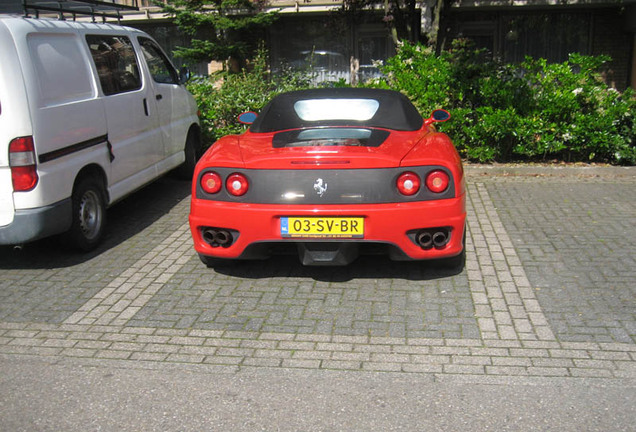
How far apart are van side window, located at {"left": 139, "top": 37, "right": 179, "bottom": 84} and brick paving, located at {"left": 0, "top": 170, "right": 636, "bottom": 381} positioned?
2198 mm

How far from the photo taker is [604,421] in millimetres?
3162

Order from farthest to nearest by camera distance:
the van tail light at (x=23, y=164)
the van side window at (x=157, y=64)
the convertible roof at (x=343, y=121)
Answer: the van side window at (x=157, y=64), the convertible roof at (x=343, y=121), the van tail light at (x=23, y=164)

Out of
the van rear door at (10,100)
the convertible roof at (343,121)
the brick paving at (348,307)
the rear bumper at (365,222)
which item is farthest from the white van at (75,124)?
the convertible roof at (343,121)

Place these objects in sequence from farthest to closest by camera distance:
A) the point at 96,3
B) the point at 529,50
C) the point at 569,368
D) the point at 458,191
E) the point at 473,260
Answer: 1. the point at 529,50
2. the point at 96,3
3. the point at 473,260
4. the point at 458,191
5. the point at 569,368

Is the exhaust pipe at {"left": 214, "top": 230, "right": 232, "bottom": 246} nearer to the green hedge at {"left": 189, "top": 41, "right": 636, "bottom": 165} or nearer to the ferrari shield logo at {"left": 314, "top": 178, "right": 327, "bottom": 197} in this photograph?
the ferrari shield logo at {"left": 314, "top": 178, "right": 327, "bottom": 197}

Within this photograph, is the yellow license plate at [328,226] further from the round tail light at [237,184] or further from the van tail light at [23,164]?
the van tail light at [23,164]

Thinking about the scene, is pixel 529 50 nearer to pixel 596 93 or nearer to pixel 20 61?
pixel 596 93

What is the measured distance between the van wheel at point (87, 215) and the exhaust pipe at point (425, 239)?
9.99ft

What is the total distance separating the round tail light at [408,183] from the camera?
466 cm

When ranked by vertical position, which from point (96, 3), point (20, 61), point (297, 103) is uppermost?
point (96, 3)

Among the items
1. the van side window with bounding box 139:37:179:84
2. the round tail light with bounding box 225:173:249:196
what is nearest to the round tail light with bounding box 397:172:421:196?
the round tail light with bounding box 225:173:249:196

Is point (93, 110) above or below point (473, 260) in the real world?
above

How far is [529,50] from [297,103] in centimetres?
1222

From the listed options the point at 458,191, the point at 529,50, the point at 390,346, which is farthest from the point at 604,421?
the point at 529,50
